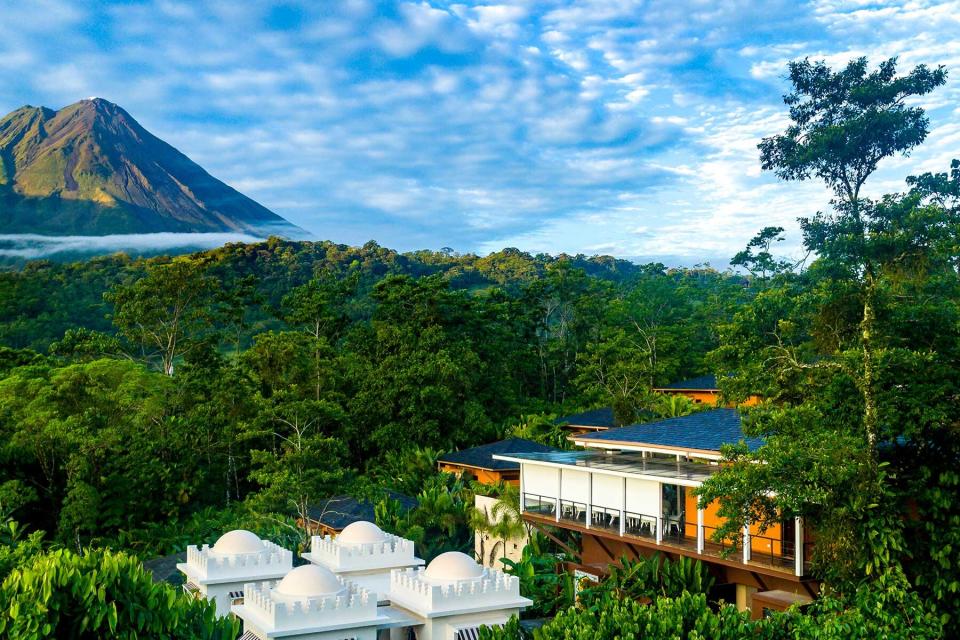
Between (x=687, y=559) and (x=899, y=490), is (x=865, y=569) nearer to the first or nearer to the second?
(x=899, y=490)

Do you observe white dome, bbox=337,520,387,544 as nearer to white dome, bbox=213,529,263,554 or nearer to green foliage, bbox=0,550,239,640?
white dome, bbox=213,529,263,554

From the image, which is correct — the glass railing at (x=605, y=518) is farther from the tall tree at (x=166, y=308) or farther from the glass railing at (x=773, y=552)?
the tall tree at (x=166, y=308)

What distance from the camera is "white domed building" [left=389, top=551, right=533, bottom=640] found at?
21.7 meters

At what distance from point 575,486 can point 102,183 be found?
10592cm

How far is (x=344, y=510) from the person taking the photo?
3697 cm

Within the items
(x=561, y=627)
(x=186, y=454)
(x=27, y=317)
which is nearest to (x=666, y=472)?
(x=561, y=627)

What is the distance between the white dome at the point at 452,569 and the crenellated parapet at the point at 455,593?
180 millimetres

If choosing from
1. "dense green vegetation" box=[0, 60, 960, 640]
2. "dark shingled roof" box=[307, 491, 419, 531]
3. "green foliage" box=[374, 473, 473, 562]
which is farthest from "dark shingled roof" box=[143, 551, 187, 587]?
"green foliage" box=[374, 473, 473, 562]

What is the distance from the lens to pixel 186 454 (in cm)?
4234

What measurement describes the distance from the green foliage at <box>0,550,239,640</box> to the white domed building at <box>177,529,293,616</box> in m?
13.8

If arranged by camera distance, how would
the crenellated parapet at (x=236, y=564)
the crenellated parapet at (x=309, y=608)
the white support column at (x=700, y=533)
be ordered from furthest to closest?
the crenellated parapet at (x=236, y=564) → the white support column at (x=700, y=533) → the crenellated parapet at (x=309, y=608)

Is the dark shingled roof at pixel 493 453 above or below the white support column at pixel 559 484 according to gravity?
below

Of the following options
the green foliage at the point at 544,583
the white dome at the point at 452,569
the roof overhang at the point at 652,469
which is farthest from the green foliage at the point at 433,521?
the white dome at the point at 452,569

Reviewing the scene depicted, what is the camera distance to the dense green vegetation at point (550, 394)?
17766mm
